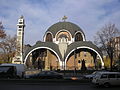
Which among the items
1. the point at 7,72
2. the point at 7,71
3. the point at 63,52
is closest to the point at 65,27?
the point at 63,52

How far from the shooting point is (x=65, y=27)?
72875mm

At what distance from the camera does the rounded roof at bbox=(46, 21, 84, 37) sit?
2840 inches

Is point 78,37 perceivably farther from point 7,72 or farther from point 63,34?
A: point 7,72

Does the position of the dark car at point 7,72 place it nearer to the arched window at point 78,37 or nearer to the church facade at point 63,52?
the church facade at point 63,52

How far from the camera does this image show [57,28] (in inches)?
2876

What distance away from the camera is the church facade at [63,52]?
205 ft

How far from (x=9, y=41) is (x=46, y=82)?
3388 cm

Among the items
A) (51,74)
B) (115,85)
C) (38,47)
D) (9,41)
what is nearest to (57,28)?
(38,47)


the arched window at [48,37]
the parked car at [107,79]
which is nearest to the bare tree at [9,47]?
the arched window at [48,37]

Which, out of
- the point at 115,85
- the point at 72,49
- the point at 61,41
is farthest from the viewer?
the point at 61,41

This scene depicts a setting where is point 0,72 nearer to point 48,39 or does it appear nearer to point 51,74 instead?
point 51,74

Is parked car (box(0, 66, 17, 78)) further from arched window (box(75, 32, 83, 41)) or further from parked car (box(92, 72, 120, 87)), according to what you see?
arched window (box(75, 32, 83, 41))

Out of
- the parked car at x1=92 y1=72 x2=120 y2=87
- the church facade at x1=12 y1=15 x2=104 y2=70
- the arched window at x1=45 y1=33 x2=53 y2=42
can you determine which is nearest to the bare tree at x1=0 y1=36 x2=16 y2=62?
the church facade at x1=12 y1=15 x2=104 y2=70

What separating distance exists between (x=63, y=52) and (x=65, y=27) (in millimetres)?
11665
